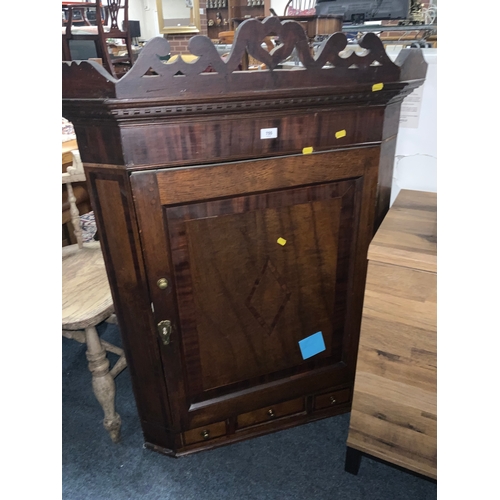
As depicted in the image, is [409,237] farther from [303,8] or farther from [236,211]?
[303,8]

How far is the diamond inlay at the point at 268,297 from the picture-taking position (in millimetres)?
1052

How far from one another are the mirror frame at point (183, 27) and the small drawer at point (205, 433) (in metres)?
6.59

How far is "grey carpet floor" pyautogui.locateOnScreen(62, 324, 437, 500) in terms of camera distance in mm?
1218

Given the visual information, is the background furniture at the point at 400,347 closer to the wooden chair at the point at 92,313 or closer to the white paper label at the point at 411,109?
the white paper label at the point at 411,109

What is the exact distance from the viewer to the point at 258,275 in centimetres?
104

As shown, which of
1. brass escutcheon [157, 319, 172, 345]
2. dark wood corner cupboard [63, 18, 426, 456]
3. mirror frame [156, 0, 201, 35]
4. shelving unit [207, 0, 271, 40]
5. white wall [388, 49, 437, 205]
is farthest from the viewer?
mirror frame [156, 0, 201, 35]

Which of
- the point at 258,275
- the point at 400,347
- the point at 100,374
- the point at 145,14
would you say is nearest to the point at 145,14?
the point at 145,14

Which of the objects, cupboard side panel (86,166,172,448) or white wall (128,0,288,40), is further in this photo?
white wall (128,0,288,40)

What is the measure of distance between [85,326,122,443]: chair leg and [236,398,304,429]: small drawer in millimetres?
421

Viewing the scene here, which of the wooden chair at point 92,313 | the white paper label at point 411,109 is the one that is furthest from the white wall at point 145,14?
the white paper label at point 411,109

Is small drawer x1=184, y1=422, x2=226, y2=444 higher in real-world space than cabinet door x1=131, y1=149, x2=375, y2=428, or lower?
lower

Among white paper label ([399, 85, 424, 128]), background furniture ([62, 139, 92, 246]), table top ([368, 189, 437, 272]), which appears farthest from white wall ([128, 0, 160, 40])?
table top ([368, 189, 437, 272])

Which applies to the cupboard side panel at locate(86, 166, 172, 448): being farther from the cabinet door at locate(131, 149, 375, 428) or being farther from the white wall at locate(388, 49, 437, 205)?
the white wall at locate(388, 49, 437, 205)
